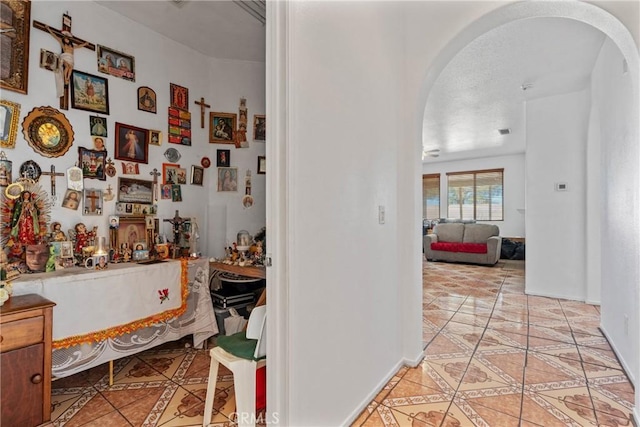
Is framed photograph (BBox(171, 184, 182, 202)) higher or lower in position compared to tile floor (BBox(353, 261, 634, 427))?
higher

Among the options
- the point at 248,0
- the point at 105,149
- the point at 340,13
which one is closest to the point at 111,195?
the point at 105,149

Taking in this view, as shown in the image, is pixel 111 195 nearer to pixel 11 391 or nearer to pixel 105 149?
pixel 105 149

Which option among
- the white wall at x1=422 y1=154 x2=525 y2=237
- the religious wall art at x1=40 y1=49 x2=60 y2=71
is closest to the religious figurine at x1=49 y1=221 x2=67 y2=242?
the religious wall art at x1=40 y1=49 x2=60 y2=71

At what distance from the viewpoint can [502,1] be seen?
187 centimetres

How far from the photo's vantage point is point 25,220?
192cm

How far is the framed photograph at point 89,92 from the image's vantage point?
2.22m

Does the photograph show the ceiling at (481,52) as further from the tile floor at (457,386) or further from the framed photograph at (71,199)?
the tile floor at (457,386)

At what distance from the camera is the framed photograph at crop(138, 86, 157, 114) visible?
2.59 metres

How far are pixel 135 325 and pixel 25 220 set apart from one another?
3.03 ft

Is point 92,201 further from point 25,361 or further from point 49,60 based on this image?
point 25,361

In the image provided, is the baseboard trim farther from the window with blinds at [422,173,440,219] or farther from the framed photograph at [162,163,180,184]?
the window with blinds at [422,173,440,219]

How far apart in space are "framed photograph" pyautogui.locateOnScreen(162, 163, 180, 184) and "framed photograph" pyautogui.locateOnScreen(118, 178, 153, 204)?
14 cm

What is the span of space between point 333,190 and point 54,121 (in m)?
2.02

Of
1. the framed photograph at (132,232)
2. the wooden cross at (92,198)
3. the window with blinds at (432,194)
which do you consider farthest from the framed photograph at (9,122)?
the window with blinds at (432,194)
